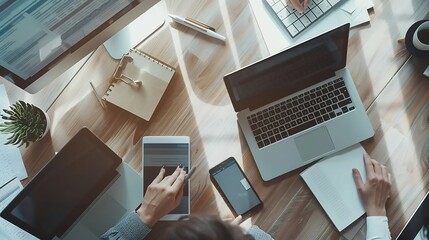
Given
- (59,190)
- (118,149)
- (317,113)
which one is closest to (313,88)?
(317,113)

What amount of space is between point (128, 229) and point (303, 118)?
474 millimetres

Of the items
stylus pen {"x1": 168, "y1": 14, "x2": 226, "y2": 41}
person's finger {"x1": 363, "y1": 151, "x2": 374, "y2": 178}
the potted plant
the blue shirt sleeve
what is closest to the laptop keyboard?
person's finger {"x1": 363, "y1": 151, "x2": 374, "y2": 178}

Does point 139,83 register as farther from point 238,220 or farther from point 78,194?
point 238,220

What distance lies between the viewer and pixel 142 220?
41.3 inches

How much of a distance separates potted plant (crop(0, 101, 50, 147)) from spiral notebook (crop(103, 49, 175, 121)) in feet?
0.52

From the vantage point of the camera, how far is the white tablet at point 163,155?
1095 mm

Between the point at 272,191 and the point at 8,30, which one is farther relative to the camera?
the point at 272,191

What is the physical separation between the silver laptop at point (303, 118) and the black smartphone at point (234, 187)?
49 millimetres

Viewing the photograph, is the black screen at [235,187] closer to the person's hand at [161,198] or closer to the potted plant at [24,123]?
the person's hand at [161,198]

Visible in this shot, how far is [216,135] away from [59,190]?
38 centimetres

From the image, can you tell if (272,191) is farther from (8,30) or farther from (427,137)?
(8,30)

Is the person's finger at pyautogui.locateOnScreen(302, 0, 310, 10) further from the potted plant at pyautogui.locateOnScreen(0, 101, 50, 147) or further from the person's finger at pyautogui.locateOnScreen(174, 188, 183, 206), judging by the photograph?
the potted plant at pyautogui.locateOnScreen(0, 101, 50, 147)

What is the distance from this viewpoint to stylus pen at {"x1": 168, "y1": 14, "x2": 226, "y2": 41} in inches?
45.2

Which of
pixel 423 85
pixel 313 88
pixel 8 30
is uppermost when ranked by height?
pixel 8 30
